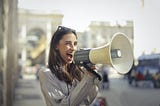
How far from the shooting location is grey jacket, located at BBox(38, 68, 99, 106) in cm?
92

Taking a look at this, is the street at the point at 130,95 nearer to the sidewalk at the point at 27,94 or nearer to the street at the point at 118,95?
the street at the point at 118,95

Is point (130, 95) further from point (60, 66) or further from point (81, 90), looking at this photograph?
point (81, 90)

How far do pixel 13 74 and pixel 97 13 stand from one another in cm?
84

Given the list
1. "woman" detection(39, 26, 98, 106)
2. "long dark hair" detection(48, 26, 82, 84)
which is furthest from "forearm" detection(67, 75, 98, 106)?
"long dark hair" detection(48, 26, 82, 84)

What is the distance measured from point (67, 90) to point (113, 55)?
8.0 inches

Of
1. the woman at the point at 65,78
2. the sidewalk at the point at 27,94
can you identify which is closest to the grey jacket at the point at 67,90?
the woman at the point at 65,78

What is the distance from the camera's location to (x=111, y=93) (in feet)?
6.75

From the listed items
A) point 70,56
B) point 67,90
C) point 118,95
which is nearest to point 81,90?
point 67,90

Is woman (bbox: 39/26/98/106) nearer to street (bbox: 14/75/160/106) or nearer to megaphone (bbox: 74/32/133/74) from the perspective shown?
megaphone (bbox: 74/32/133/74)

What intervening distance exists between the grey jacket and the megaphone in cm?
7

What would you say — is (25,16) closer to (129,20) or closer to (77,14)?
(77,14)

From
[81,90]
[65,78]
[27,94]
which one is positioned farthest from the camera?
[27,94]

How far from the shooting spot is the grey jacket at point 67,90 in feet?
3.00

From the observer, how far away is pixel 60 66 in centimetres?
108
